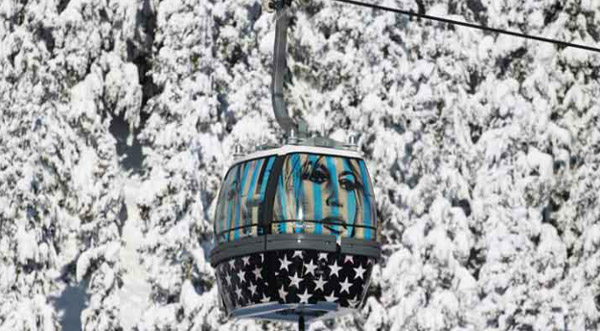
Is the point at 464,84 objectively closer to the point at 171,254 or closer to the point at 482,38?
the point at 482,38

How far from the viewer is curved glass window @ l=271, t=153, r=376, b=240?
390 inches

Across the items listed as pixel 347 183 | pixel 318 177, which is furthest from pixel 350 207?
pixel 318 177

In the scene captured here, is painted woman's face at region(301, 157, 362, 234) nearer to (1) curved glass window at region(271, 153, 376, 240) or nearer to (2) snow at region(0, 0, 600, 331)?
(1) curved glass window at region(271, 153, 376, 240)

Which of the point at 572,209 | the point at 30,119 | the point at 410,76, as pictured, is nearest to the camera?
the point at 30,119

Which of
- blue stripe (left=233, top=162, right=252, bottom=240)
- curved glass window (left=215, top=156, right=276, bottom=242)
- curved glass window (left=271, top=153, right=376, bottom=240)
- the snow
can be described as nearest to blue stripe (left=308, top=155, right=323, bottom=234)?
curved glass window (left=271, top=153, right=376, bottom=240)

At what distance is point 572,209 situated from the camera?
82.2 feet

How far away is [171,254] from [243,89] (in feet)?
7.98

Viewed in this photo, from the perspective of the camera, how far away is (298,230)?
9898 mm

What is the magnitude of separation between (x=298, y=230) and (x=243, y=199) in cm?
43

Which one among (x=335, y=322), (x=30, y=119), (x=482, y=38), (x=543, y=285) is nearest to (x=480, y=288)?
(x=543, y=285)

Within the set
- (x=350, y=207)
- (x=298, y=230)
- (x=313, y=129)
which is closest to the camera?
(x=298, y=230)

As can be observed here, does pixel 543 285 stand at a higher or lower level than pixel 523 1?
lower

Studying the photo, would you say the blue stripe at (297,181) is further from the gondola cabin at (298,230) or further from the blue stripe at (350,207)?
the blue stripe at (350,207)

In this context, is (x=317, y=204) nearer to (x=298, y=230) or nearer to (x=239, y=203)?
(x=298, y=230)
